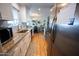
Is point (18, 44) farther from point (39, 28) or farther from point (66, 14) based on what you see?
point (66, 14)

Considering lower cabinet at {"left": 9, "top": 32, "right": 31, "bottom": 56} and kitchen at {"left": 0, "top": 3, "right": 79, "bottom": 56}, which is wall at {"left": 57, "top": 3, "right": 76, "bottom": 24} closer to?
kitchen at {"left": 0, "top": 3, "right": 79, "bottom": 56}

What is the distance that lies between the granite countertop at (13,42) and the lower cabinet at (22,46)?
0.14 feet

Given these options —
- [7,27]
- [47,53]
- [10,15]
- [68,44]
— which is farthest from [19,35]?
[68,44]

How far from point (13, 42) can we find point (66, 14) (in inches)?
34.4

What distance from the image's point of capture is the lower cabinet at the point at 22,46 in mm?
1523

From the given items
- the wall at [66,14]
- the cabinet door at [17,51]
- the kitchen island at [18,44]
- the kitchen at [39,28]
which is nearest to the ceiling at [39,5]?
the kitchen at [39,28]

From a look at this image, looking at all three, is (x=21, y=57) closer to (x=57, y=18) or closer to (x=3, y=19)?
(x=3, y=19)

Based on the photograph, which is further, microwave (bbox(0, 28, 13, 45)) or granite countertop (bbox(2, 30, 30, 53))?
microwave (bbox(0, 28, 13, 45))

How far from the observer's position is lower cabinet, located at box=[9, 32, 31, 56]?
1523 millimetres

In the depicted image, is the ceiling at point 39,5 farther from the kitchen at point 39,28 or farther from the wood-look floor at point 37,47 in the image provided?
the wood-look floor at point 37,47

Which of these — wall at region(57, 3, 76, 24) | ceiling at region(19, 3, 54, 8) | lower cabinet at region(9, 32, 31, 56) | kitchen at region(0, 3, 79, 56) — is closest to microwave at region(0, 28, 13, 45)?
kitchen at region(0, 3, 79, 56)

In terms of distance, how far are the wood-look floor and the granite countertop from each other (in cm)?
17

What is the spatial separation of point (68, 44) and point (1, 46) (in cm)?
95

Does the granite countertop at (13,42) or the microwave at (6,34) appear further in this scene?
the microwave at (6,34)
